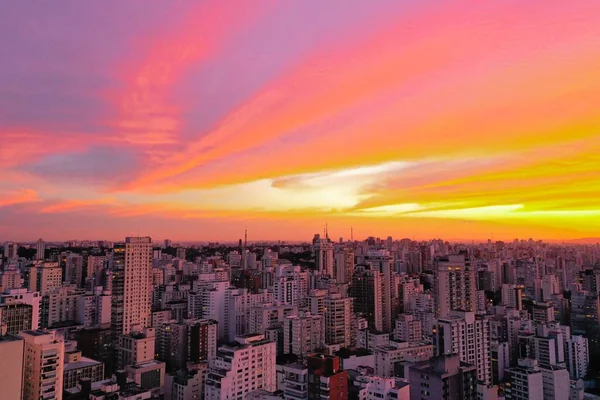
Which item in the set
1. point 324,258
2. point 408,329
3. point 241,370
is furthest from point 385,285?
point 241,370

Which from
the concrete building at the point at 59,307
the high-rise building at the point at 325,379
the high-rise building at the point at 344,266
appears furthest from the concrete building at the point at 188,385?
the high-rise building at the point at 344,266

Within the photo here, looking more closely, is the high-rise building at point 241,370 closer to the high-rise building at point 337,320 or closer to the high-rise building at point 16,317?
the high-rise building at point 16,317

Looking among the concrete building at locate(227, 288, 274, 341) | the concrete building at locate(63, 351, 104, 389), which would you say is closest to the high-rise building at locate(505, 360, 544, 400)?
the concrete building at locate(63, 351, 104, 389)

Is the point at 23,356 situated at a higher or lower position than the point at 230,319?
higher

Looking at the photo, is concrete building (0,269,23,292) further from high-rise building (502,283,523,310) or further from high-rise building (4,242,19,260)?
high-rise building (502,283,523,310)

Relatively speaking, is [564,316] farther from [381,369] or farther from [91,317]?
[91,317]

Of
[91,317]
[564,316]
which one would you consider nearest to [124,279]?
[91,317]

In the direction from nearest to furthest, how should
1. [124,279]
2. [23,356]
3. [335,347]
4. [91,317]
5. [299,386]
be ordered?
1. [23,356]
2. [299,386]
3. [335,347]
4. [124,279]
5. [91,317]
